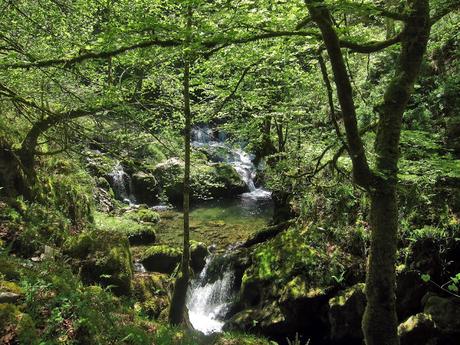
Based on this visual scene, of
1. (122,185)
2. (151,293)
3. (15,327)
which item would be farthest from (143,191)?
(15,327)

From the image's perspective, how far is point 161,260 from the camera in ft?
42.9

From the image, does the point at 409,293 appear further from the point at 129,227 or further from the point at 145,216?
the point at 145,216

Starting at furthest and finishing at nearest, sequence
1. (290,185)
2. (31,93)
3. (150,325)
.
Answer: (290,185) < (150,325) < (31,93)

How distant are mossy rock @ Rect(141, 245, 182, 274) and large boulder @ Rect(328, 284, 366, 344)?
5.59 metres

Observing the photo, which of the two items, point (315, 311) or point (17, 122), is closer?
point (315, 311)

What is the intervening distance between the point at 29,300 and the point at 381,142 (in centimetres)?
528

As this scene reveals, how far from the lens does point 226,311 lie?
11.6 m

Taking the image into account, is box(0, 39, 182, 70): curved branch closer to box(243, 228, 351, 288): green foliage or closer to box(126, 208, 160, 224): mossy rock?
box(243, 228, 351, 288): green foliage

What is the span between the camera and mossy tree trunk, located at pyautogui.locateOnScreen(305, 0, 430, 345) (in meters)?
4.95

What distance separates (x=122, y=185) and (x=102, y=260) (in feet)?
43.3

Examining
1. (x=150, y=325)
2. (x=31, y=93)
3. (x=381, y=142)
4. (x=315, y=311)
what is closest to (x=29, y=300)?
(x=150, y=325)

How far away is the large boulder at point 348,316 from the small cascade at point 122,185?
595 inches

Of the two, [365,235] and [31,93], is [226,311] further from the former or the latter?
[31,93]

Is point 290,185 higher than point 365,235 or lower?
higher
